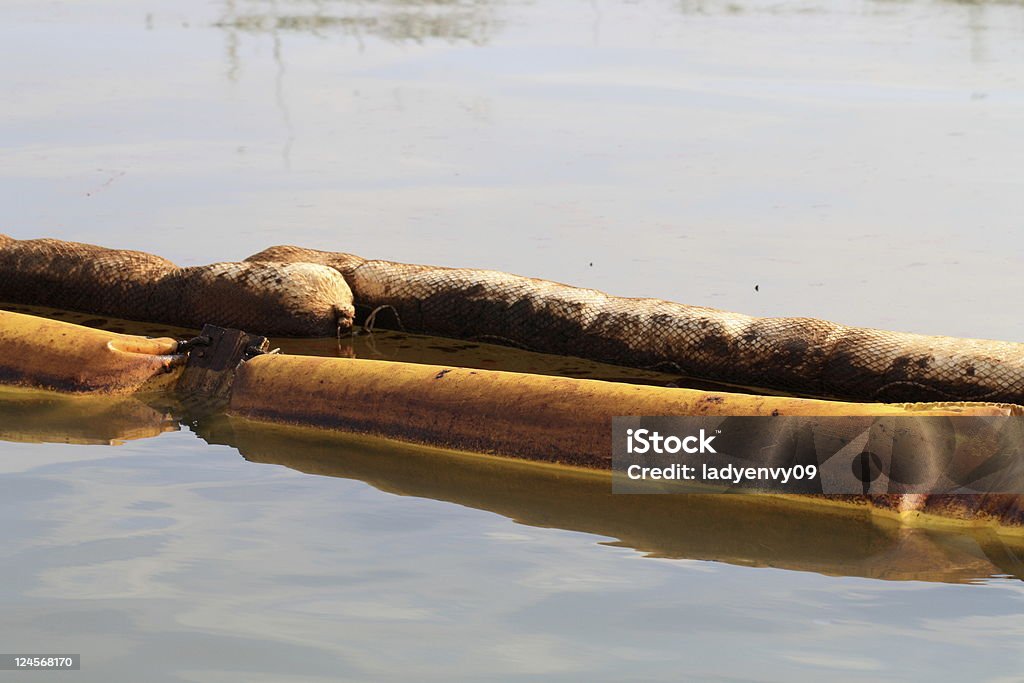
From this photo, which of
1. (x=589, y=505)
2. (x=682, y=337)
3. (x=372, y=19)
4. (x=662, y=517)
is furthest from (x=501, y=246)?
(x=372, y=19)

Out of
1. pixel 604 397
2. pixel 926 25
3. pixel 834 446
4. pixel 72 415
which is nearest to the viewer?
pixel 834 446

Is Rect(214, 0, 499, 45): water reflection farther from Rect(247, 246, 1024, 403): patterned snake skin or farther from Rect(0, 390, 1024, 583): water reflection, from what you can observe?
Rect(0, 390, 1024, 583): water reflection

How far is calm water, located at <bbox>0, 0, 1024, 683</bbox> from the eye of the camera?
11.0 ft

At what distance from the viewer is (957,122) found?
10.6 m

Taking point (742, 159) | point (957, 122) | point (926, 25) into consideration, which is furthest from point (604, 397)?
point (926, 25)

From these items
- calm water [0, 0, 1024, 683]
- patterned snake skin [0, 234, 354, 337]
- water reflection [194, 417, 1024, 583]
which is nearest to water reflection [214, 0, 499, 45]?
calm water [0, 0, 1024, 683]

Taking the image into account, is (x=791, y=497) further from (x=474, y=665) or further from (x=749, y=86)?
(x=749, y=86)

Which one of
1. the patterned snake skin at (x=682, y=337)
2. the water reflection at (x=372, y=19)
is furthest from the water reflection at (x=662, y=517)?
the water reflection at (x=372, y=19)

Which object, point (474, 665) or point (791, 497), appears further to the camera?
point (791, 497)

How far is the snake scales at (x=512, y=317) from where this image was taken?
204 inches

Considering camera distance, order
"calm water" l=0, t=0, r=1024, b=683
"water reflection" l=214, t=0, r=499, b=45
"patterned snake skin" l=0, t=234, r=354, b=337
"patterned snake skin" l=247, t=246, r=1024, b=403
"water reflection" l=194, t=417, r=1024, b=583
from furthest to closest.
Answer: "water reflection" l=214, t=0, r=499, b=45
"patterned snake skin" l=0, t=234, r=354, b=337
"patterned snake skin" l=247, t=246, r=1024, b=403
"water reflection" l=194, t=417, r=1024, b=583
"calm water" l=0, t=0, r=1024, b=683

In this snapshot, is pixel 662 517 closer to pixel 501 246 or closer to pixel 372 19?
pixel 501 246

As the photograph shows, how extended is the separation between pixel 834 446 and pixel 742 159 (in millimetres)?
5461

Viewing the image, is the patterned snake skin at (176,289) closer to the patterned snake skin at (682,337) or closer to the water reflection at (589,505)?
the patterned snake skin at (682,337)
